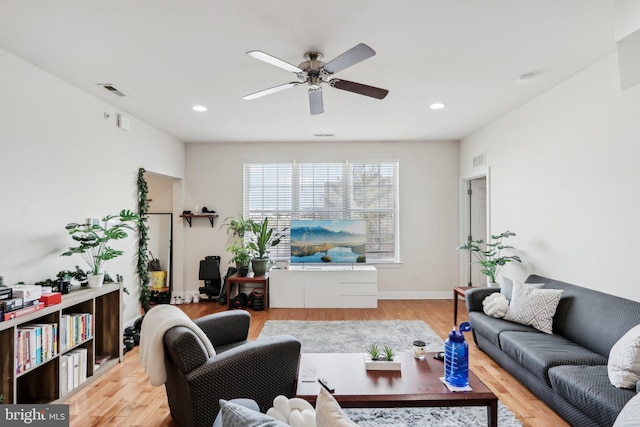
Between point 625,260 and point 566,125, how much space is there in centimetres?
133

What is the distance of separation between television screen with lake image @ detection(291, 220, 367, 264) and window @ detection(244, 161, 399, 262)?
0.46 m

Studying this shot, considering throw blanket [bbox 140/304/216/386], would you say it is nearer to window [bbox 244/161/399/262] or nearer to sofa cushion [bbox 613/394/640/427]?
sofa cushion [bbox 613/394/640/427]

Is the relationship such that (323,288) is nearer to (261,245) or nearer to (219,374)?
(261,245)

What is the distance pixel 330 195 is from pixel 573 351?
384 centimetres

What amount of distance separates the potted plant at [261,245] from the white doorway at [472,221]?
3109 millimetres

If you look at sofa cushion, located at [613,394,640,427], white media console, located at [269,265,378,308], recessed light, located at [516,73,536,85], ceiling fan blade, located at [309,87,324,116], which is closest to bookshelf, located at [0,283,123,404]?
white media console, located at [269,265,378,308]

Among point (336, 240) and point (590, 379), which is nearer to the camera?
point (590, 379)

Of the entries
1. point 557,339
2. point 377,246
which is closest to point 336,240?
point 377,246

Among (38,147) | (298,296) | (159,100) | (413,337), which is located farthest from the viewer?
(298,296)

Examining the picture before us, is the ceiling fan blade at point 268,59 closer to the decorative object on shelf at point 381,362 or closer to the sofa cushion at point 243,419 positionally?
the sofa cushion at point 243,419

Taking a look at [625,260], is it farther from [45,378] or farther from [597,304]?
[45,378]

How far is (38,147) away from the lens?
2.66m

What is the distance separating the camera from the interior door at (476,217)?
5285 mm

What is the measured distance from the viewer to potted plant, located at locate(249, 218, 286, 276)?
5.00 metres
